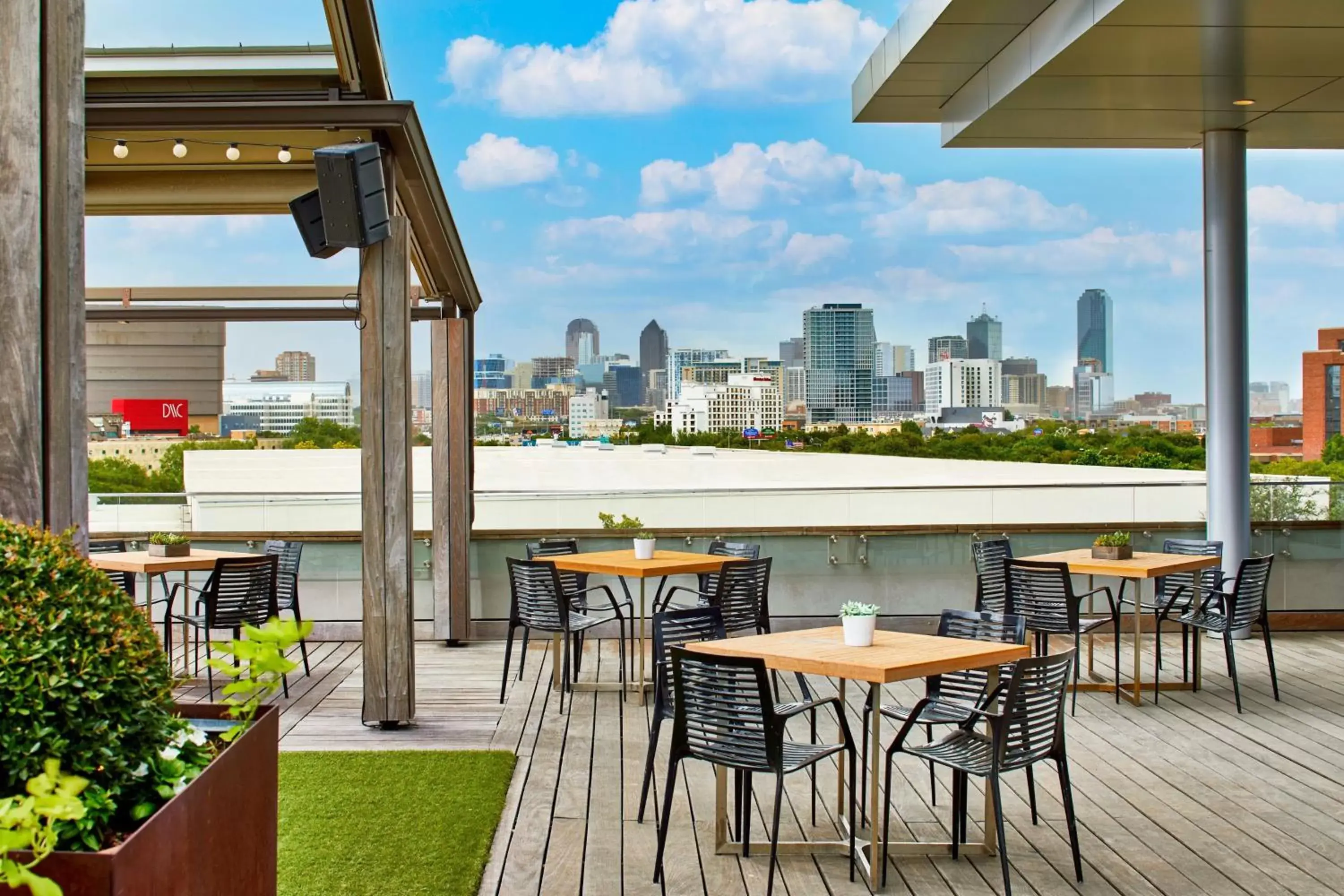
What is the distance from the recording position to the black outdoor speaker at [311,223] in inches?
266

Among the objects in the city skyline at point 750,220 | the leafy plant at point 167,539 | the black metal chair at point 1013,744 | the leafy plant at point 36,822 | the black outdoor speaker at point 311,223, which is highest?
the city skyline at point 750,220

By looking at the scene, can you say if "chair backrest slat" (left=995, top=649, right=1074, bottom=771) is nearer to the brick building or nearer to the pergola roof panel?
the pergola roof panel

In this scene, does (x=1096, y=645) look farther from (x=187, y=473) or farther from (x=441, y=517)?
(x=187, y=473)

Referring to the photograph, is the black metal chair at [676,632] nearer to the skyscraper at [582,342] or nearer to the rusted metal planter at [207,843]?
the rusted metal planter at [207,843]

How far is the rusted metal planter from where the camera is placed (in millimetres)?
1917

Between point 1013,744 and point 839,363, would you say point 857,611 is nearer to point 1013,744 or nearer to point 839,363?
point 1013,744

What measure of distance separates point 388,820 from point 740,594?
9.97 feet

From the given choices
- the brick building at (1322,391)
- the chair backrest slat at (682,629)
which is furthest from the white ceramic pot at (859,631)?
the brick building at (1322,391)

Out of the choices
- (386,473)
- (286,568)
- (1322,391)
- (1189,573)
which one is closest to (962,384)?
(1322,391)

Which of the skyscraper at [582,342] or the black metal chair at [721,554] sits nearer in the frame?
the black metal chair at [721,554]

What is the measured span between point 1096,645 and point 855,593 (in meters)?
2.02

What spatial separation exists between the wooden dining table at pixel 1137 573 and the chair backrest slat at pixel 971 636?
84.5 inches

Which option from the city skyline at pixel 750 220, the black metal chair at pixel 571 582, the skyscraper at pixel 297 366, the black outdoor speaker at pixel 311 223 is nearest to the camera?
the black outdoor speaker at pixel 311 223

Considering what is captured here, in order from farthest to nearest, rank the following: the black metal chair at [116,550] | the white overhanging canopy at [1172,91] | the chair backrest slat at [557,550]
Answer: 1. the chair backrest slat at [557,550]
2. the black metal chair at [116,550]
3. the white overhanging canopy at [1172,91]
